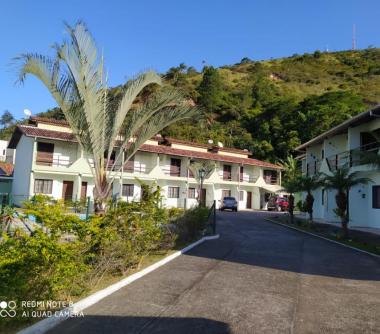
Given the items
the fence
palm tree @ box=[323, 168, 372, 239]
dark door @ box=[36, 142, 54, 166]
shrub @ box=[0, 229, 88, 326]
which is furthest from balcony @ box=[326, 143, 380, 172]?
dark door @ box=[36, 142, 54, 166]

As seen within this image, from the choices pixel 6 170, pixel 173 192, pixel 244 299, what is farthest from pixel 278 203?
pixel 244 299

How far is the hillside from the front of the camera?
2418 inches

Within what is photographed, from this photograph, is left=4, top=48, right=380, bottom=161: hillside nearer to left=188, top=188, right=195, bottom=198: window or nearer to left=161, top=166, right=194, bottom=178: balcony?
left=161, top=166, right=194, bottom=178: balcony

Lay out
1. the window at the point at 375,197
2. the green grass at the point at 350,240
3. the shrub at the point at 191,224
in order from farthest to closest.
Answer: the window at the point at 375,197, the green grass at the point at 350,240, the shrub at the point at 191,224

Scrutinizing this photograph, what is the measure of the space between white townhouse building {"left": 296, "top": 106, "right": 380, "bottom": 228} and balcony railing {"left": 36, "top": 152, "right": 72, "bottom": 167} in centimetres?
2155

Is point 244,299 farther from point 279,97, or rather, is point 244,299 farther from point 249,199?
point 279,97

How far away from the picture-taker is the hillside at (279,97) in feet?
201

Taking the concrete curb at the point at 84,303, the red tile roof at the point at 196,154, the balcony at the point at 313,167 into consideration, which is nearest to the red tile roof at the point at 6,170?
the red tile roof at the point at 196,154

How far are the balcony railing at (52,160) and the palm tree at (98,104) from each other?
24990mm

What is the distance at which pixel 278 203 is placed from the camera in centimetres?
4831

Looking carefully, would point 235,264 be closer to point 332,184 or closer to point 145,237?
point 145,237

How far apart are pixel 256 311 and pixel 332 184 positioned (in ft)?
45.7

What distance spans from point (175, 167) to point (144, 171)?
4.48 metres

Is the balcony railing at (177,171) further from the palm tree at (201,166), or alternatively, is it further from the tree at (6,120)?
the tree at (6,120)
